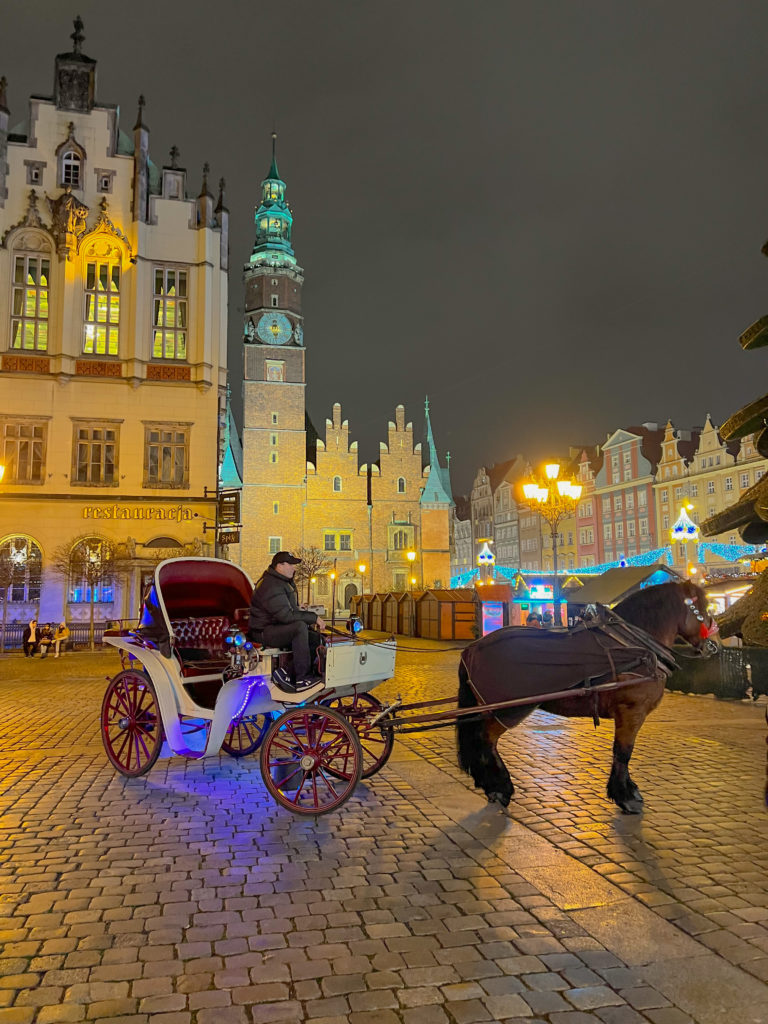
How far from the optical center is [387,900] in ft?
13.1

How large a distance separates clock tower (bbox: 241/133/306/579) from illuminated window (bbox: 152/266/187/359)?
28.1 meters

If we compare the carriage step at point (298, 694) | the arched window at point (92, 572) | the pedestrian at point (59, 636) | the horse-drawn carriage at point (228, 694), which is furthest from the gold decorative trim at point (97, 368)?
the carriage step at point (298, 694)

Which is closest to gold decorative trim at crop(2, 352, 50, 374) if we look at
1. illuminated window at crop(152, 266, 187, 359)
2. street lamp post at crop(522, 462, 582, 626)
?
illuminated window at crop(152, 266, 187, 359)

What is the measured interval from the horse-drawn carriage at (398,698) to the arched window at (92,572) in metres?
18.0

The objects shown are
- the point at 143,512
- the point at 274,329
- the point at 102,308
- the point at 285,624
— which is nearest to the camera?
the point at 285,624

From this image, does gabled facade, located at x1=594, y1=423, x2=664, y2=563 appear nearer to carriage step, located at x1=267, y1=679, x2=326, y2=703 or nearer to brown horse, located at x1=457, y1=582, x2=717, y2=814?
brown horse, located at x1=457, y1=582, x2=717, y2=814

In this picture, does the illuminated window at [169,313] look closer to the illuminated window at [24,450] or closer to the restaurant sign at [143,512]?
the illuminated window at [24,450]

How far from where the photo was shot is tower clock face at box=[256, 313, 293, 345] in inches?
2356

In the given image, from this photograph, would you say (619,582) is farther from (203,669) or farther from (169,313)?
(169,313)

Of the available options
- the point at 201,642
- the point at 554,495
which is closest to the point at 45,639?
the point at 554,495

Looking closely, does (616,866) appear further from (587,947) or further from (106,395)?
(106,395)

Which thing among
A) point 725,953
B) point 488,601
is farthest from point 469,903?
point 488,601

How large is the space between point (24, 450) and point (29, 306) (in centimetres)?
539

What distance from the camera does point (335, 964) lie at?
3279 millimetres
